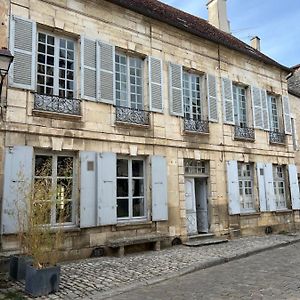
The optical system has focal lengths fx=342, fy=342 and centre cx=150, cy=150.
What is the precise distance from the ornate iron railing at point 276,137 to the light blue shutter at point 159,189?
5.50 m

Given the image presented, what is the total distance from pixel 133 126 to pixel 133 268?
3571 millimetres

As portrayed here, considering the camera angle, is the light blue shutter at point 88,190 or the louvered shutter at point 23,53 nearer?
the louvered shutter at point 23,53

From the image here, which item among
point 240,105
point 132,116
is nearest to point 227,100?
point 240,105

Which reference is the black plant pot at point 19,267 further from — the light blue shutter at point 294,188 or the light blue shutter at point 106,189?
the light blue shutter at point 294,188

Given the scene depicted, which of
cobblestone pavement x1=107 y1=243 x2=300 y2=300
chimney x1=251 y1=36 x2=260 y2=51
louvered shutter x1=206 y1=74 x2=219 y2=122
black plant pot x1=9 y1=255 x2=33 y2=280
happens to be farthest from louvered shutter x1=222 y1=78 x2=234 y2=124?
black plant pot x1=9 y1=255 x2=33 y2=280

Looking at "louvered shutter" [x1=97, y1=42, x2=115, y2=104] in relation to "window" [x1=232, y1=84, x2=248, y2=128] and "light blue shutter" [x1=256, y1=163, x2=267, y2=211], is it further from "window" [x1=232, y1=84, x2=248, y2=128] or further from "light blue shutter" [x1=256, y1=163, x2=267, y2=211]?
"light blue shutter" [x1=256, y1=163, x2=267, y2=211]

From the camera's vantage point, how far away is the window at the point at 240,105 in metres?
11.7

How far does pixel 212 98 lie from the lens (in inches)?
421

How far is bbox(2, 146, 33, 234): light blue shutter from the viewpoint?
252 inches

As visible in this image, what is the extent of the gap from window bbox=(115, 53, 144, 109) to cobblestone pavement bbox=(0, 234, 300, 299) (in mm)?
3815

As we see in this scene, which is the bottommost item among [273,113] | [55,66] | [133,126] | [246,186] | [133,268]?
[133,268]

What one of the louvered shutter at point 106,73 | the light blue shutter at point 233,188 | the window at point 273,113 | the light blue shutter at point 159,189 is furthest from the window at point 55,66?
the window at point 273,113

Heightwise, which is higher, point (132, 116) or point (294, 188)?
point (132, 116)

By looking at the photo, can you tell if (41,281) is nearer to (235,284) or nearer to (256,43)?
(235,284)
